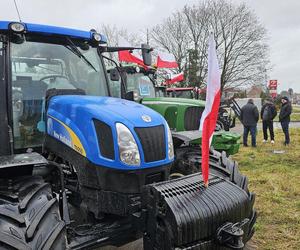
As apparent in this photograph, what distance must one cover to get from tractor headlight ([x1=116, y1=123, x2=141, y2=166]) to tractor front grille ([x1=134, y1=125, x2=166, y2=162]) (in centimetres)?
8

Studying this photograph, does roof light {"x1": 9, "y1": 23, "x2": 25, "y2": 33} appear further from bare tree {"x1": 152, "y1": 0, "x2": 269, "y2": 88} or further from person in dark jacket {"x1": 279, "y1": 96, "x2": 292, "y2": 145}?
bare tree {"x1": 152, "y1": 0, "x2": 269, "y2": 88}

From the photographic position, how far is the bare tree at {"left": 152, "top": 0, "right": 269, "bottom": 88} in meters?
33.7

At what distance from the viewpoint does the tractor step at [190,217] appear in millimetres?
2799

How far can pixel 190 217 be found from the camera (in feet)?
9.31

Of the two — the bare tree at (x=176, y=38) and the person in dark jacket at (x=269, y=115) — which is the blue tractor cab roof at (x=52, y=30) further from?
the bare tree at (x=176, y=38)

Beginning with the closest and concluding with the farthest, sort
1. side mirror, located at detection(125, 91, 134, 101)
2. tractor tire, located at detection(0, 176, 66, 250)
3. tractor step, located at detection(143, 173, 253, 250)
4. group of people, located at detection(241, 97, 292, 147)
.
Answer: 1. tractor tire, located at detection(0, 176, 66, 250)
2. tractor step, located at detection(143, 173, 253, 250)
3. side mirror, located at detection(125, 91, 134, 101)
4. group of people, located at detection(241, 97, 292, 147)

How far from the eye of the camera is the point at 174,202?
9.39ft

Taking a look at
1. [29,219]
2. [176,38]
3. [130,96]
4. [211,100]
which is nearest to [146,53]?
[130,96]

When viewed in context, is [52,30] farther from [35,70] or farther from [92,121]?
[92,121]

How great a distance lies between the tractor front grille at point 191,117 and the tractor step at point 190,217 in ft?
18.5

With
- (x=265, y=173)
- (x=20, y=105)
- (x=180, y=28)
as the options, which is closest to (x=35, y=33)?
(x=20, y=105)

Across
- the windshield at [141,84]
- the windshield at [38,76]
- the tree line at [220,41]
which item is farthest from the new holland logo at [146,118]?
the tree line at [220,41]

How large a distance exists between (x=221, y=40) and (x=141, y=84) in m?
25.9

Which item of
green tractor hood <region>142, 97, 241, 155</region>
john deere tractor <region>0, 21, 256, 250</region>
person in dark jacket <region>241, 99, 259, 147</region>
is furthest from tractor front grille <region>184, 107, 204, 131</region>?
john deere tractor <region>0, 21, 256, 250</region>
